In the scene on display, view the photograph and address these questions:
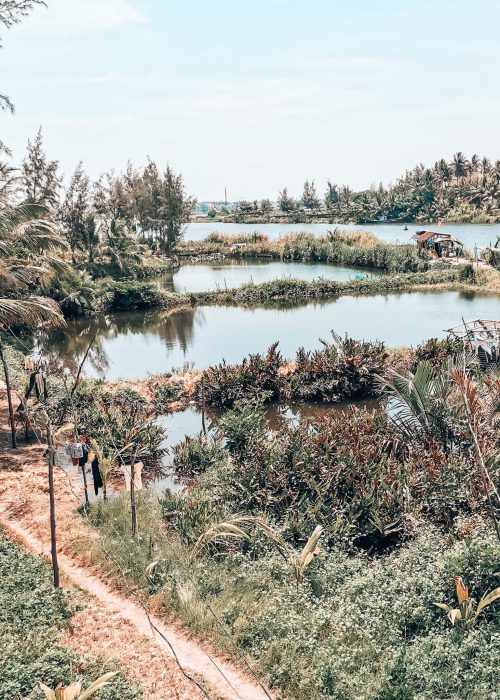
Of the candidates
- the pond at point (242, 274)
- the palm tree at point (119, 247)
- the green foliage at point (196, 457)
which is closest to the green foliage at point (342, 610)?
the green foliage at point (196, 457)

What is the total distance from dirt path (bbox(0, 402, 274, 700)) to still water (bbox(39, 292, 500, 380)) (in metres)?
8.03

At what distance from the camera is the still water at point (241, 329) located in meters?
17.1

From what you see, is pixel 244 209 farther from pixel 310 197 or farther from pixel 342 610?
pixel 342 610

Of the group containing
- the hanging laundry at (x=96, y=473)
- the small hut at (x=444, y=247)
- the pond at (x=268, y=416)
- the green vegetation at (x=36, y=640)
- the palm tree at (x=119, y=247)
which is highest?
the palm tree at (x=119, y=247)

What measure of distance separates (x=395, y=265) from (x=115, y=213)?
19.2 m

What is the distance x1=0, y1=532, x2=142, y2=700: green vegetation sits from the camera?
4441mm

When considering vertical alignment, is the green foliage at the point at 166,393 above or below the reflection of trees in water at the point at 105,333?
below

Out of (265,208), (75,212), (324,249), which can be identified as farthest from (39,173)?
(265,208)

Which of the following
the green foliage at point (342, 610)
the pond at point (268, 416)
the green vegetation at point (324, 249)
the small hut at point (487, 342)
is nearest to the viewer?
the green foliage at point (342, 610)

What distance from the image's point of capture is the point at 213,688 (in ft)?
15.2

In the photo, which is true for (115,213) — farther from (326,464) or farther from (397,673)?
(397,673)

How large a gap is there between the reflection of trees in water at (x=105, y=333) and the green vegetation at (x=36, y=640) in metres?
10.4

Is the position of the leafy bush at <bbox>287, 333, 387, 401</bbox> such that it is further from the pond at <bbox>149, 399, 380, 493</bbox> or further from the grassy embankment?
the grassy embankment

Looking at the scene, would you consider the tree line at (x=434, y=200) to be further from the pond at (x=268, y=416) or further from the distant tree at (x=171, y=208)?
the pond at (x=268, y=416)
